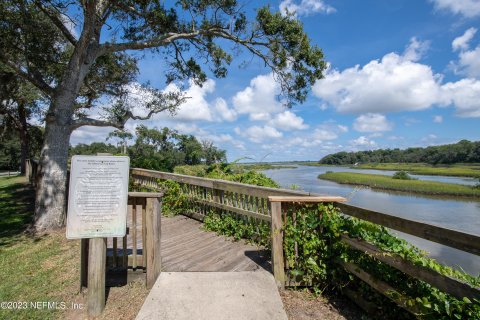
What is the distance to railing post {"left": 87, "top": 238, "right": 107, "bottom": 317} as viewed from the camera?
3242 mm

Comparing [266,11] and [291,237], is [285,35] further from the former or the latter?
[291,237]

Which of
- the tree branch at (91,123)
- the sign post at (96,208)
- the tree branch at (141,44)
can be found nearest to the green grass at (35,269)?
the sign post at (96,208)

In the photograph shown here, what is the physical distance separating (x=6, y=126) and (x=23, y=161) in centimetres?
313

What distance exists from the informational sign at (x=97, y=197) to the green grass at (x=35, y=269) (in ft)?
3.83

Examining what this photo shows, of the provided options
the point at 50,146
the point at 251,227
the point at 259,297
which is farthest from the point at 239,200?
the point at 50,146

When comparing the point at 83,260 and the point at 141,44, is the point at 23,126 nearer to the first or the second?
the point at 141,44

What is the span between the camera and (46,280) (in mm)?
4215

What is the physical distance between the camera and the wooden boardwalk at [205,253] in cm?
421

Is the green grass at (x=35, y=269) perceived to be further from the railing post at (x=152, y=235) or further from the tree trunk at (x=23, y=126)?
the tree trunk at (x=23, y=126)

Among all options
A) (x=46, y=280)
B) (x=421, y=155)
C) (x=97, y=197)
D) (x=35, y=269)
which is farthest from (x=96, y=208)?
(x=421, y=155)

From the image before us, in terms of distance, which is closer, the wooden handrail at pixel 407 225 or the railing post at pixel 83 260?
the wooden handrail at pixel 407 225

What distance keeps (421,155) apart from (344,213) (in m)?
120

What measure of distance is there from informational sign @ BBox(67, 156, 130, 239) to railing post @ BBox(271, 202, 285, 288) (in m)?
1.92

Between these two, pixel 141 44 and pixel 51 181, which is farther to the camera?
pixel 141 44
